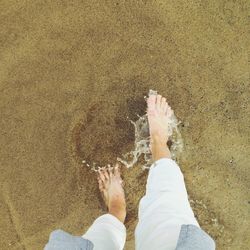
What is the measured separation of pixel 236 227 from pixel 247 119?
582 mm

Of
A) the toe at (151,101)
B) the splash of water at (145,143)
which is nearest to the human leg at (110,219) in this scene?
the splash of water at (145,143)

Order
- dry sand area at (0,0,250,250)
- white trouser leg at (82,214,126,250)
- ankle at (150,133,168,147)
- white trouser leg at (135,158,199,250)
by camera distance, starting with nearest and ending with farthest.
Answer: white trouser leg at (135,158,199,250)
white trouser leg at (82,214,126,250)
dry sand area at (0,0,250,250)
ankle at (150,133,168,147)

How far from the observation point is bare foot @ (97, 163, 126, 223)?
250 cm

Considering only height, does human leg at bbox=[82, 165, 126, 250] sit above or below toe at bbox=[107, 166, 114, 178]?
below

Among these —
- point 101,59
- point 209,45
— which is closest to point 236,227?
point 209,45

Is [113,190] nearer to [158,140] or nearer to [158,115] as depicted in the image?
[158,140]

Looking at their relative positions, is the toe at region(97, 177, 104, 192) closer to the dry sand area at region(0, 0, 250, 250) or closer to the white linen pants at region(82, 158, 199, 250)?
the dry sand area at region(0, 0, 250, 250)

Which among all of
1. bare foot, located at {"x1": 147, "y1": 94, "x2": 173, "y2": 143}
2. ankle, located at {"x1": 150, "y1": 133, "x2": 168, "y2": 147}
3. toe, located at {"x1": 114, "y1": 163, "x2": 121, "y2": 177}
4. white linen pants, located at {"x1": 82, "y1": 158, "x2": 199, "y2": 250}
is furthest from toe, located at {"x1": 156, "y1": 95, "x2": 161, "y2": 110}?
toe, located at {"x1": 114, "y1": 163, "x2": 121, "y2": 177}

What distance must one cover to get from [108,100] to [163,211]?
0.67 meters

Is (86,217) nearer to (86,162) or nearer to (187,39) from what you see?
(86,162)

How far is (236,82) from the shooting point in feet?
7.74

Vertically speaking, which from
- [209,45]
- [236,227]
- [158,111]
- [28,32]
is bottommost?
[236,227]

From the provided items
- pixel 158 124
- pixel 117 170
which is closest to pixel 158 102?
pixel 158 124

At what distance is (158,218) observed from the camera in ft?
6.48
